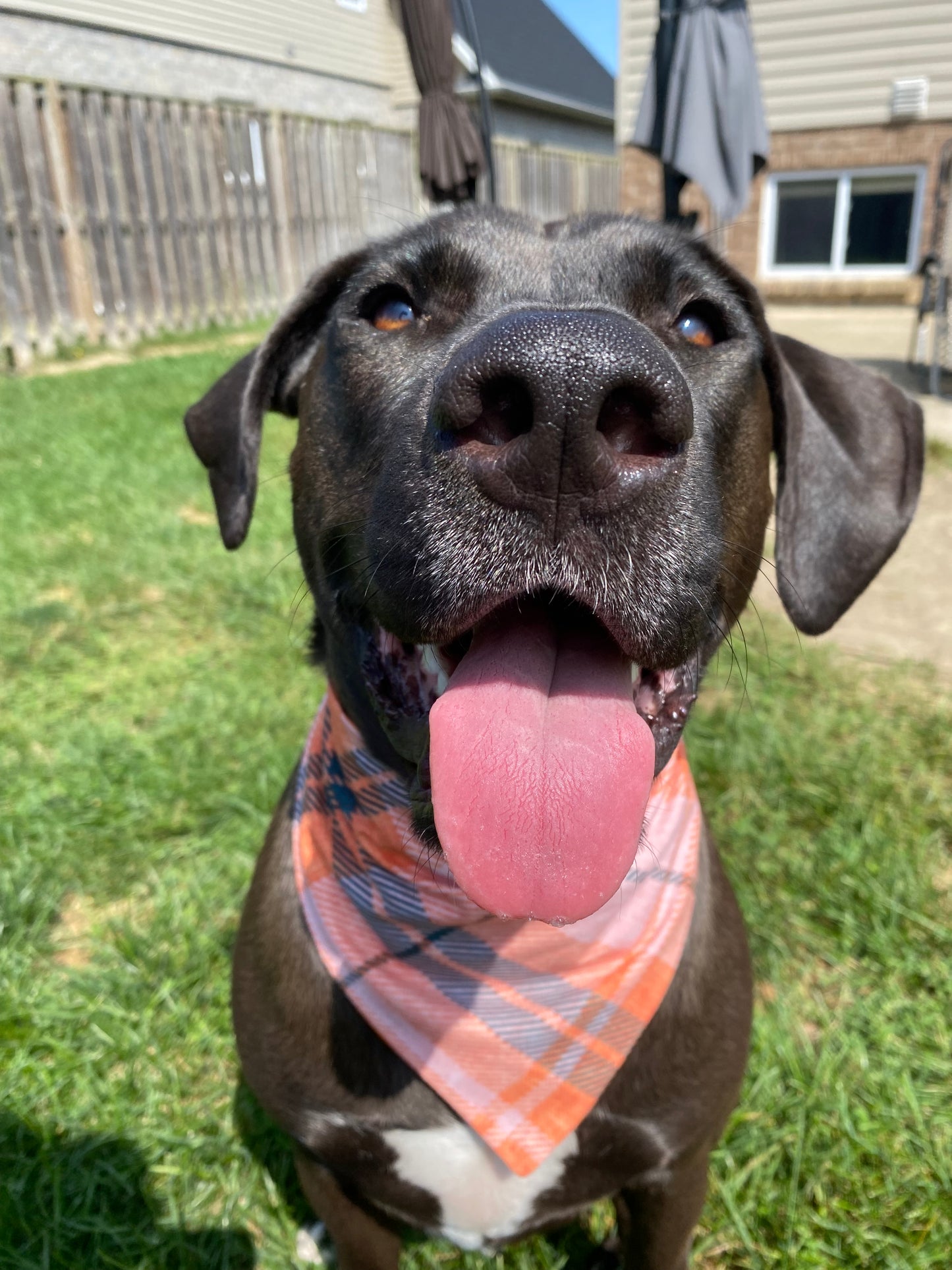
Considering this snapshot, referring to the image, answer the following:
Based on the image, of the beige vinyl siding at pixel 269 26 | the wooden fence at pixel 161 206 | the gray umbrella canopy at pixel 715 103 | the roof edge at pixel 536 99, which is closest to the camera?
the gray umbrella canopy at pixel 715 103

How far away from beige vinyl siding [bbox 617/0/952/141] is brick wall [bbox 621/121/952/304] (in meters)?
0.17

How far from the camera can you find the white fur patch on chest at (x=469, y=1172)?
5.79 feet

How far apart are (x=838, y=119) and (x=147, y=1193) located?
13931mm

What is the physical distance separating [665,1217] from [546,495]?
1.45m

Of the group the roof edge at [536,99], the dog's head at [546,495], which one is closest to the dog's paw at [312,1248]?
the dog's head at [546,495]

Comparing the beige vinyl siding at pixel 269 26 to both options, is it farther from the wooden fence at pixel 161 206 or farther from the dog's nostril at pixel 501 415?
the dog's nostril at pixel 501 415

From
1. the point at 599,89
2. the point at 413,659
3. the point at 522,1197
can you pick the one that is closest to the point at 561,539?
the point at 413,659

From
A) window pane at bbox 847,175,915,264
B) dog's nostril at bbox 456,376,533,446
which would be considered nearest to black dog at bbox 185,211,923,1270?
dog's nostril at bbox 456,376,533,446

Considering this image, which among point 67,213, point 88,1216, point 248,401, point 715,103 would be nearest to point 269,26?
point 67,213

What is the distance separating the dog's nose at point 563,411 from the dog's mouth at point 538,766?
0.75 feet

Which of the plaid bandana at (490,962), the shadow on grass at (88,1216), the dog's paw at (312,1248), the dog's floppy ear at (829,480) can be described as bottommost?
the dog's paw at (312,1248)

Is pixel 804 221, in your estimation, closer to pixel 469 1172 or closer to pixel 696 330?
pixel 696 330

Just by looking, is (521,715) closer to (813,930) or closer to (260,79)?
(813,930)

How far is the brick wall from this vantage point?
1187cm
